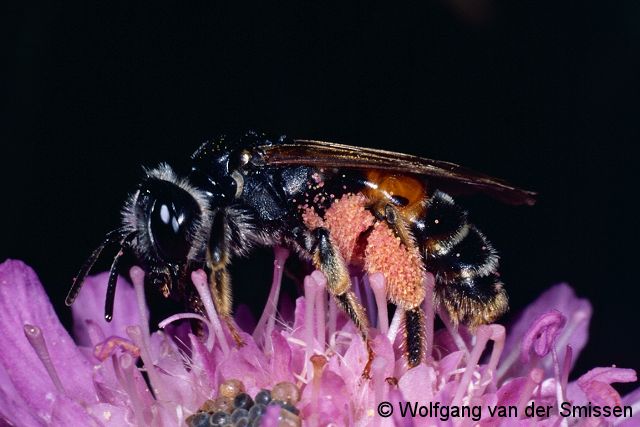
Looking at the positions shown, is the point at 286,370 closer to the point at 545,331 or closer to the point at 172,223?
the point at 172,223

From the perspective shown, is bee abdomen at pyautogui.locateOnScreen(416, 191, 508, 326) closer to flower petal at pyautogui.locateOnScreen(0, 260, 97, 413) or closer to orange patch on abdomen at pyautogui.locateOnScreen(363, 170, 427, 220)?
orange patch on abdomen at pyautogui.locateOnScreen(363, 170, 427, 220)

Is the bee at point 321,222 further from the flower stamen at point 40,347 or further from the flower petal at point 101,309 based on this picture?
the flower petal at point 101,309

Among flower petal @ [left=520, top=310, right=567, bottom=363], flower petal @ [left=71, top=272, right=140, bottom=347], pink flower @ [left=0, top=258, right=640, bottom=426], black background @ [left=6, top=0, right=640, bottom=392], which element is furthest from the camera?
black background @ [left=6, top=0, right=640, bottom=392]

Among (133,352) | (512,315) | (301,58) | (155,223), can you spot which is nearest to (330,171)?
(155,223)

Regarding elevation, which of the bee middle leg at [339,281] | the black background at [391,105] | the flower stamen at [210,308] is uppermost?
the black background at [391,105]

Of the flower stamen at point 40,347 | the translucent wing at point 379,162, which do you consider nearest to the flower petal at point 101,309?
the flower stamen at point 40,347

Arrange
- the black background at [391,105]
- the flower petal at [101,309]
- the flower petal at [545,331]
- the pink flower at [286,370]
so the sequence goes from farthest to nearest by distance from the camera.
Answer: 1. the black background at [391,105]
2. the flower petal at [101,309]
3. the flower petal at [545,331]
4. the pink flower at [286,370]

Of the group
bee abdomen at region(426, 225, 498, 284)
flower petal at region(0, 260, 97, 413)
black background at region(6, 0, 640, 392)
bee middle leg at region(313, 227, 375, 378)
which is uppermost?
black background at region(6, 0, 640, 392)

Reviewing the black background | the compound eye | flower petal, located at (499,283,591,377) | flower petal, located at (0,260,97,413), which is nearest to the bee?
the compound eye
